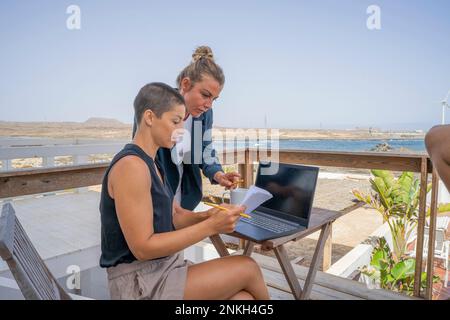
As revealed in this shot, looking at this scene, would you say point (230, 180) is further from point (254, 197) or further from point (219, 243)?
point (254, 197)

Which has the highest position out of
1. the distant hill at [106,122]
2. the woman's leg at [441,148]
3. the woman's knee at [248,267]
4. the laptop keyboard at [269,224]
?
the distant hill at [106,122]

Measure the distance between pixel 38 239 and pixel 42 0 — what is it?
7.01 metres

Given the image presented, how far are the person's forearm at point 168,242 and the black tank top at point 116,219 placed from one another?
9 cm

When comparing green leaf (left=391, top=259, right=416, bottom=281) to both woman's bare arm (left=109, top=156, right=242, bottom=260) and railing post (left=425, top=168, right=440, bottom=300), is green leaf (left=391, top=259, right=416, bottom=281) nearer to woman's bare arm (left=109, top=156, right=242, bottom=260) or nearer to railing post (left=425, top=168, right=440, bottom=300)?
railing post (left=425, top=168, right=440, bottom=300)

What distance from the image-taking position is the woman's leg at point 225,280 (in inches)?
40.4

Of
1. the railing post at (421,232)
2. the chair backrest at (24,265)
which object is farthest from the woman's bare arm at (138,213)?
the railing post at (421,232)

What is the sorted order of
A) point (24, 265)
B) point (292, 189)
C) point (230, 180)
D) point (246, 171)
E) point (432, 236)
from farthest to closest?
point (246, 171) → point (432, 236) → point (230, 180) → point (292, 189) → point (24, 265)

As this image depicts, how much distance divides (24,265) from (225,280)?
579 millimetres

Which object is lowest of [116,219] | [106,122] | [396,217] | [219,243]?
[396,217]

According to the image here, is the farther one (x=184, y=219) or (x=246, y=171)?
(x=246, y=171)

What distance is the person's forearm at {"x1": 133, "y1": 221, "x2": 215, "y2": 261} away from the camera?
0.99 m

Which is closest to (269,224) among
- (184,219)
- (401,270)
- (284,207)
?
(284,207)

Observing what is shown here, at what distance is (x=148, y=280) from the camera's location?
1.05 m

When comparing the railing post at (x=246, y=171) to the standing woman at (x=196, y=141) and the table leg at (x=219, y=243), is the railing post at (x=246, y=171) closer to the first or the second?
the standing woman at (x=196, y=141)
